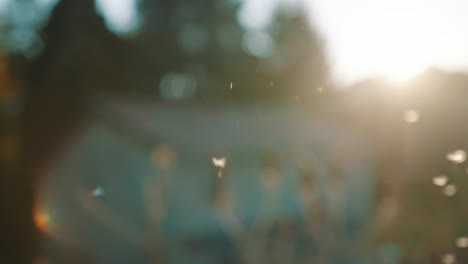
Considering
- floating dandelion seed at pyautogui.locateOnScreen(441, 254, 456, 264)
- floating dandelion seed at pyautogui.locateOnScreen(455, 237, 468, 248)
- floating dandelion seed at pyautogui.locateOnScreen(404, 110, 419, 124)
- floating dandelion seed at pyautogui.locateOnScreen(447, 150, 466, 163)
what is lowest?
floating dandelion seed at pyautogui.locateOnScreen(441, 254, 456, 264)

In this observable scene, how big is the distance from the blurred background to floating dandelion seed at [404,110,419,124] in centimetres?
4

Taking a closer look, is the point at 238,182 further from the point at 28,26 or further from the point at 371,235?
the point at 28,26

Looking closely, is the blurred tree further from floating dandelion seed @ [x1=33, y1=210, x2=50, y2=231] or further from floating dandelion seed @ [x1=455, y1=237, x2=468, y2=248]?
floating dandelion seed @ [x1=455, y1=237, x2=468, y2=248]

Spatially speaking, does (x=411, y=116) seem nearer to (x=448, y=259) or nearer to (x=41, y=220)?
(x=448, y=259)

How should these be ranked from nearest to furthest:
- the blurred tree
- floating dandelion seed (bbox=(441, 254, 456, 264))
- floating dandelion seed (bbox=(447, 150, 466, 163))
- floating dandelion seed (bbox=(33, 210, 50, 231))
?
floating dandelion seed (bbox=(441, 254, 456, 264)), floating dandelion seed (bbox=(447, 150, 466, 163)), floating dandelion seed (bbox=(33, 210, 50, 231)), the blurred tree

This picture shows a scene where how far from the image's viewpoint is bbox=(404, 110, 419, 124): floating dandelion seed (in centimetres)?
714

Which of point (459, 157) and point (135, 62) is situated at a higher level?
point (135, 62)

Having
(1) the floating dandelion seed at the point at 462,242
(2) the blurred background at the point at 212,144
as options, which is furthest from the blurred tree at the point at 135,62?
(1) the floating dandelion seed at the point at 462,242

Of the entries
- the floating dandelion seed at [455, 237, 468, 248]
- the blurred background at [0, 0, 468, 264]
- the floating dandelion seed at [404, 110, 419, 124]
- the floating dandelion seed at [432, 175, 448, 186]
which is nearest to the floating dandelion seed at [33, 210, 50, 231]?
the blurred background at [0, 0, 468, 264]

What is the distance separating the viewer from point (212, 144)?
15.9 m

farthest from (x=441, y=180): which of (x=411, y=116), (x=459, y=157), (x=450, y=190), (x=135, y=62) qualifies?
(x=135, y=62)

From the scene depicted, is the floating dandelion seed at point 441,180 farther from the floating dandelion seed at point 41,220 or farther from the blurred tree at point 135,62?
the floating dandelion seed at point 41,220

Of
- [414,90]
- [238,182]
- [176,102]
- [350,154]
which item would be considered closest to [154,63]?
[176,102]

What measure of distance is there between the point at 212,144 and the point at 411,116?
914 cm
